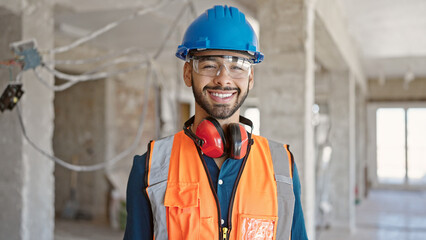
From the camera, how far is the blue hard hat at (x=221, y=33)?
1.21 meters

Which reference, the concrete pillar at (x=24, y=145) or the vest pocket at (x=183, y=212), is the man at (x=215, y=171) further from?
the concrete pillar at (x=24, y=145)

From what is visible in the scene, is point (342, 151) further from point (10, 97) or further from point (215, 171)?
point (215, 171)

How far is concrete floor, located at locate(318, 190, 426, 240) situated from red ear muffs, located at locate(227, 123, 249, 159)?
492 centimetres

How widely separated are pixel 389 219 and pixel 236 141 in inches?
273

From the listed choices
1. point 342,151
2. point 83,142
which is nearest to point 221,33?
point 342,151

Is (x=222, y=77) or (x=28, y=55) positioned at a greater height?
(x=28, y=55)

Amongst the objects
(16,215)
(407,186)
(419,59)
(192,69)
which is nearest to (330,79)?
(419,59)

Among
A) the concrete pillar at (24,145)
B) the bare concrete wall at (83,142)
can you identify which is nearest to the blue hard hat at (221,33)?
the concrete pillar at (24,145)

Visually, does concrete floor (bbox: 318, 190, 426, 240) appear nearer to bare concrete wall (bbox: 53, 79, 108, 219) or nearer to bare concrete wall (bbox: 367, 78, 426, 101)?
bare concrete wall (bbox: 367, 78, 426, 101)

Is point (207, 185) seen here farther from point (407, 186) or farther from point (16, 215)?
point (407, 186)

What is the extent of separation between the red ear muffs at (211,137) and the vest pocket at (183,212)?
0.39ft

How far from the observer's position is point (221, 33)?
1220 millimetres

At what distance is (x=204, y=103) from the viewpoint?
1.21 meters

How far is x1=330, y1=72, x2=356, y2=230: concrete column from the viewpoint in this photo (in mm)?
6184
